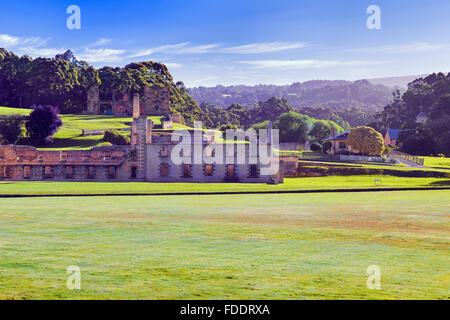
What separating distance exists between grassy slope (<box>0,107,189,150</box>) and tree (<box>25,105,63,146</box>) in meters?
1.71

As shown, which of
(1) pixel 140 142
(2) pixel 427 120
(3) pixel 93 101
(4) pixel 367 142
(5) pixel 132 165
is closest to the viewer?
(5) pixel 132 165

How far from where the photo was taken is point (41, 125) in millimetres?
81812

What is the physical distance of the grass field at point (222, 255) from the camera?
8.98 m

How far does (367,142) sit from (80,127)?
5579cm

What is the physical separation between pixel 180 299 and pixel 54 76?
121 meters

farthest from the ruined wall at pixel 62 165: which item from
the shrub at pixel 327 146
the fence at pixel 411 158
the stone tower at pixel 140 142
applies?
the shrub at pixel 327 146

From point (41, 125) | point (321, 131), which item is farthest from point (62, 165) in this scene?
point (321, 131)

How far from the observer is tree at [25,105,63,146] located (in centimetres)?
8135

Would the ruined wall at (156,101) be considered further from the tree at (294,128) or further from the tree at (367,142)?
the tree at (367,142)

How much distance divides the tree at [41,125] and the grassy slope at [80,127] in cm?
171

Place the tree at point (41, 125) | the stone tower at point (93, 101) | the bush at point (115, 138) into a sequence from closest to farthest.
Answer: the bush at point (115, 138) < the tree at point (41, 125) < the stone tower at point (93, 101)

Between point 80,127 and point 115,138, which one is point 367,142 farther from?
point 80,127

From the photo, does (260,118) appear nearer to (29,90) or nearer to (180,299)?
(29,90)

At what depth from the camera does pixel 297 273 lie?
10.2 metres
